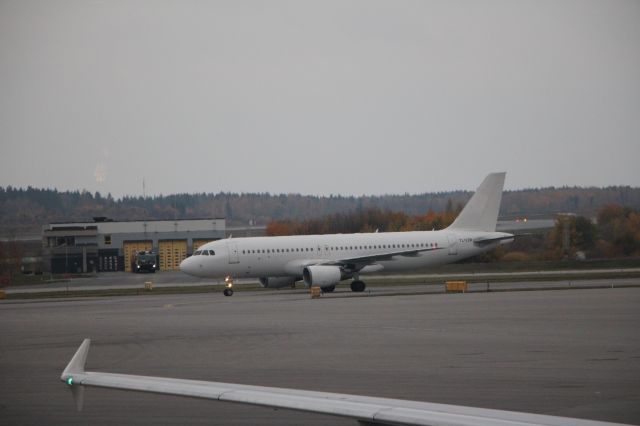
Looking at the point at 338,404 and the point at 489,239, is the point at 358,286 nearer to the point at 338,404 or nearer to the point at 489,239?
the point at 489,239

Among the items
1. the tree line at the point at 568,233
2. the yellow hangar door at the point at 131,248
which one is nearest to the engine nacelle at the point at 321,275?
the tree line at the point at 568,233

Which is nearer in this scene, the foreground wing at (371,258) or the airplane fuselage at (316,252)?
the airplane fuselage at (316,252)

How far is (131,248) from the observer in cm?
10056

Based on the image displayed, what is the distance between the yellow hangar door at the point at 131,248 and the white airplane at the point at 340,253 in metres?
50.6

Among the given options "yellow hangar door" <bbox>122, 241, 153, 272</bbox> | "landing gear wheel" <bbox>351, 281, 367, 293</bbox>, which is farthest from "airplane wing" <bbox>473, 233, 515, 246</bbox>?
"yellow hangar door" <bbox>122, 241, 153, 272</bbox>

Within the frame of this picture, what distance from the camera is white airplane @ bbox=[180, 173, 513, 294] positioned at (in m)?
49.6

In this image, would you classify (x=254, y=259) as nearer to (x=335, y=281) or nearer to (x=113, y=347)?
(x=335, y=281)

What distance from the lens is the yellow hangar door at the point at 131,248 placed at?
3935 inches

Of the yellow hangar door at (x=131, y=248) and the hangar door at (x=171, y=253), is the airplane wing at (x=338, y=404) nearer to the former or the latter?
the hangar door at (x=171, y=253)

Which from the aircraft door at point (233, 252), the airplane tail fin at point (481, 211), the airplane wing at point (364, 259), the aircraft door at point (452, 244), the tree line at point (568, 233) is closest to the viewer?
the aircraft door at point (233, 252)

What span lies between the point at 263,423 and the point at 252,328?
15.9m

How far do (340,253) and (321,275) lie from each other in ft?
12.6

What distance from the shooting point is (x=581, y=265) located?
211 ft

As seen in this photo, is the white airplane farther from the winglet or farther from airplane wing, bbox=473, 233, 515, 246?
the winglet
